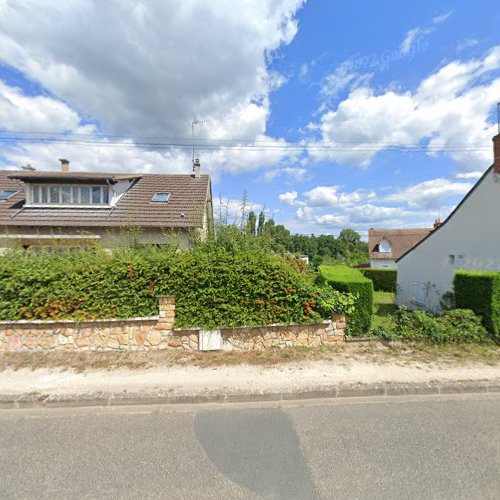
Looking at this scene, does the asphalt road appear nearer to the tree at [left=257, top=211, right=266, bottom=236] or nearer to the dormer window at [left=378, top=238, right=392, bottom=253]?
the tree at [left=257, top=211, right=266, bottom=236]

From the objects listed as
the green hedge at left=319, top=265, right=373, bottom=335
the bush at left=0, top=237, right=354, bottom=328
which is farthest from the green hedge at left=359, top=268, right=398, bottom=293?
the bush at left=0, top=237, right=354, bottom=328

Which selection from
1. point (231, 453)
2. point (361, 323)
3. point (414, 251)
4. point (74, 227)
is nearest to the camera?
point (231, 453)

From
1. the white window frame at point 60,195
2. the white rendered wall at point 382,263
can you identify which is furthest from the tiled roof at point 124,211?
the white rendered wall at point 382,263

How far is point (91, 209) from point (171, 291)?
892 cm

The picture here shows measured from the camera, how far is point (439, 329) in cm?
454

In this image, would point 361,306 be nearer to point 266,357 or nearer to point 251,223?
point 266,357

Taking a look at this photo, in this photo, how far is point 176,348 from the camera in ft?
14.8

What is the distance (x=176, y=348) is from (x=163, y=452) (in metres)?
2.26

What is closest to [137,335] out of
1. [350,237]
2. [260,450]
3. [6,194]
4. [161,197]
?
[260,450]

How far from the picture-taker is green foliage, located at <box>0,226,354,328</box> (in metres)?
4.43

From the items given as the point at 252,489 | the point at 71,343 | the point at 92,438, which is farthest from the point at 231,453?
the point at 71,343

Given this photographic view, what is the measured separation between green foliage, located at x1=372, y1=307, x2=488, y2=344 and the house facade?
28.7 metres

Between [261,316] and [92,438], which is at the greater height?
[261,316]

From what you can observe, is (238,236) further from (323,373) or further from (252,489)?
(252,489)
